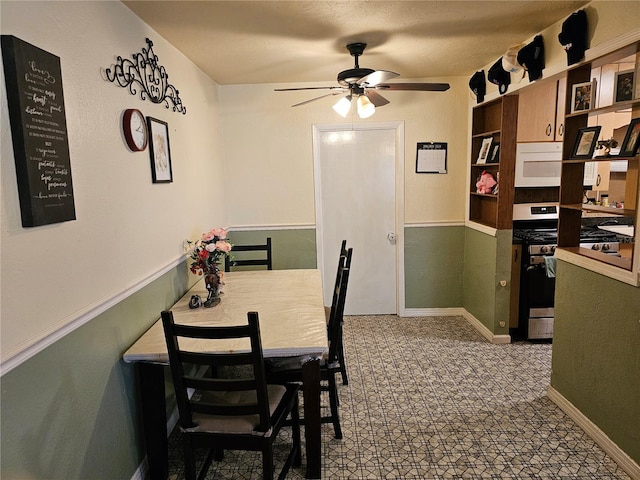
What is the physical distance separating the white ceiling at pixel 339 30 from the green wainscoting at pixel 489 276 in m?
1.52

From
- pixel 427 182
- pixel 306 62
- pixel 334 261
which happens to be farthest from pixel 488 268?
pixel 306 62

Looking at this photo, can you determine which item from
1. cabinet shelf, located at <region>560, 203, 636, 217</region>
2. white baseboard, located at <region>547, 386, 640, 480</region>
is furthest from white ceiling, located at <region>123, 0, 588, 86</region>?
white baseboard, located at <region>547, 386, 640, 480</region>

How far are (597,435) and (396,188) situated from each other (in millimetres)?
2594

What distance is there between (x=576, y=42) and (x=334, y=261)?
2.74 m

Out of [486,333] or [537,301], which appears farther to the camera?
[486,333]

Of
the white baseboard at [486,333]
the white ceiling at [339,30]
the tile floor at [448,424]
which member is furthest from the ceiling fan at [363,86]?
the white baseboard at [486,333]

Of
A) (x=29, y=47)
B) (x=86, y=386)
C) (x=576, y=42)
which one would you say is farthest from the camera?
A: (x=576, y=42)

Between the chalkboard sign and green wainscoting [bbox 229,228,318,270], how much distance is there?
2.67 m

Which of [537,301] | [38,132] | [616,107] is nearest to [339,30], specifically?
[616,107]

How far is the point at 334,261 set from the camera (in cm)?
436

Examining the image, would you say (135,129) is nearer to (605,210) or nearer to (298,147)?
(298,147)

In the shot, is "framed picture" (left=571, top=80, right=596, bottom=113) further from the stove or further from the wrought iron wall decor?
the wrought iron wall decor

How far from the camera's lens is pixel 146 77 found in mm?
2354

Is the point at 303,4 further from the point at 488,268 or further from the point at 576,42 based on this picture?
the point at 488,268
